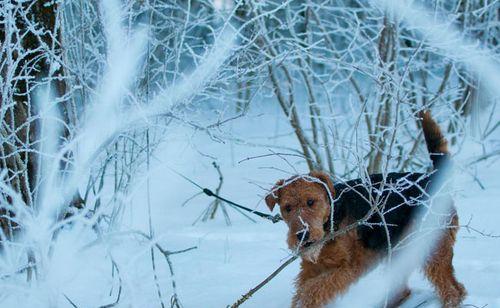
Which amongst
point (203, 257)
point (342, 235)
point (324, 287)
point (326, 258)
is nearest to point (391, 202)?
point (342, 235)

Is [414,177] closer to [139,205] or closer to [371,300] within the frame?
[371,300]

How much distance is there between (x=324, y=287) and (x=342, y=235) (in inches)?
11.0

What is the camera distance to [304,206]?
2.94m

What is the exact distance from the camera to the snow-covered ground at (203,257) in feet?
7.37

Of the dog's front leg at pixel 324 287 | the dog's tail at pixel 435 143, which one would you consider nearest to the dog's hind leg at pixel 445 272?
the dog's tail at pixel 435 143

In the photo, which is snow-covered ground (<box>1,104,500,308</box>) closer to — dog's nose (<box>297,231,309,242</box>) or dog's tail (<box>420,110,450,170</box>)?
dog's nose (<box>297,231,309,242</box>)

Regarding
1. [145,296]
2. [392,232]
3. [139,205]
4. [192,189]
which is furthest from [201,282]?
[192,189]

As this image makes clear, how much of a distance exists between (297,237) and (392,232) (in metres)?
0.66

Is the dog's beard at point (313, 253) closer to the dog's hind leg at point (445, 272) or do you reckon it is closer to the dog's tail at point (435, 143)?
the dog's hind leg at point (445, 272)

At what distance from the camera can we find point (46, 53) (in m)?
3.03

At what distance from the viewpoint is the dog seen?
9.59 feet

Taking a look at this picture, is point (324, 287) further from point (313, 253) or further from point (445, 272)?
point (445, 272)

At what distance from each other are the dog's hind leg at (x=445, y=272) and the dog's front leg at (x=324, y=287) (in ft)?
1.51

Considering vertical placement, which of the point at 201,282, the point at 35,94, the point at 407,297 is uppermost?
the point at 35,94
